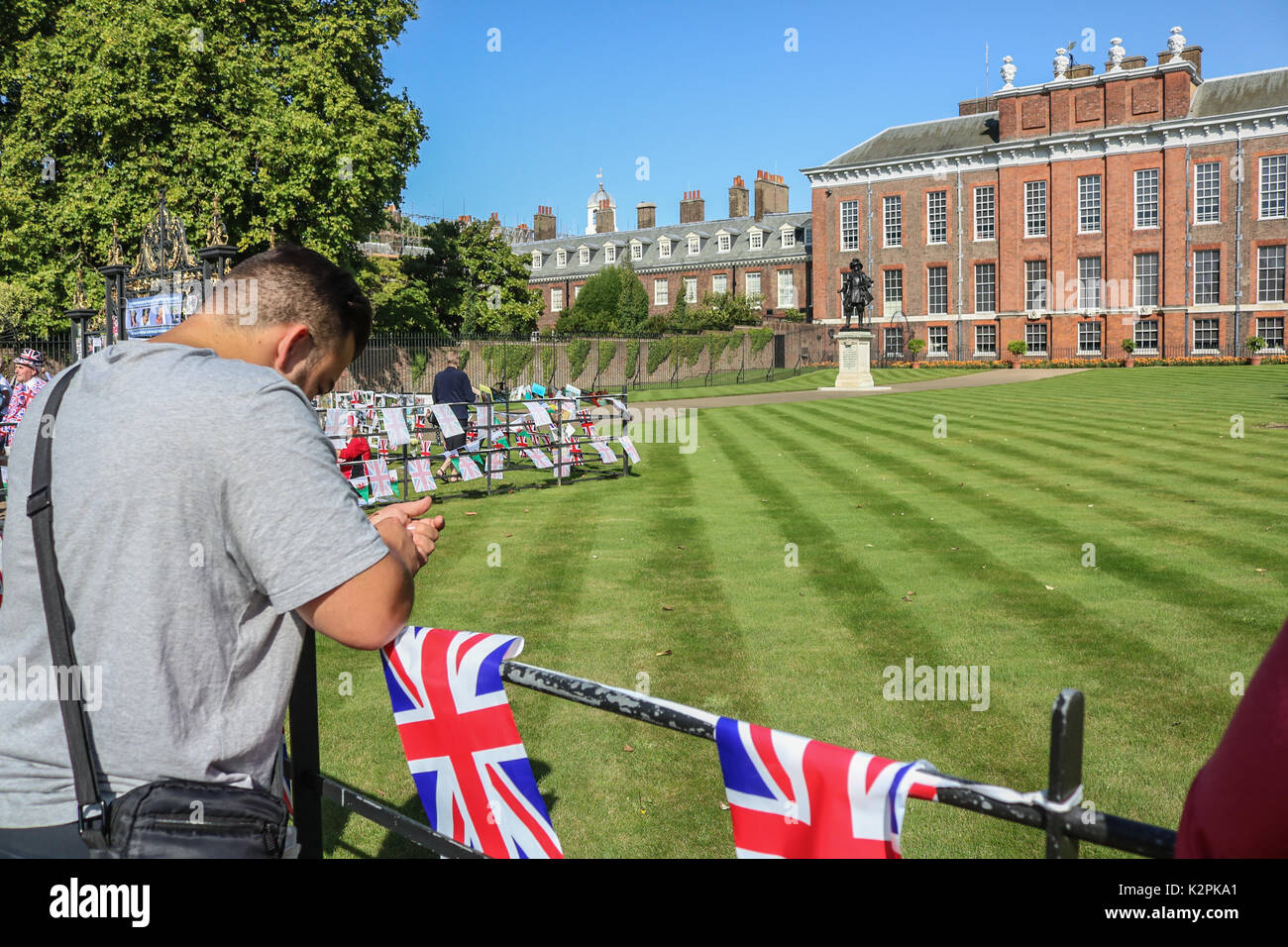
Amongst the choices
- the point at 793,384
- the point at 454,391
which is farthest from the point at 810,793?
the point at 793,384

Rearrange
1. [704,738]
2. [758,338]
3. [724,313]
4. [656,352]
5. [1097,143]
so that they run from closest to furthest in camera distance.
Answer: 1. [704,738]
2. [656,352]
3. [1097,143]
4. [758,338]
5. [724,313]

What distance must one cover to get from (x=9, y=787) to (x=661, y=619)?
227 inches

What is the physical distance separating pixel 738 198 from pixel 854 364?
133 feet

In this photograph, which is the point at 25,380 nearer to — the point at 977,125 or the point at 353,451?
the point at 353,451

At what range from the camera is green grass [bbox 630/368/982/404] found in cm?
3747

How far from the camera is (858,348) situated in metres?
38.1

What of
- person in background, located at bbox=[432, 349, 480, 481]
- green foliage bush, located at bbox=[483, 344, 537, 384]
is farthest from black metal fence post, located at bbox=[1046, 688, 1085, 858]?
green foliage bush, located at bbox=[483, 344, 537, 384]

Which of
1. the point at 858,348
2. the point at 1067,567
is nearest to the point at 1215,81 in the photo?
the point at 858,348

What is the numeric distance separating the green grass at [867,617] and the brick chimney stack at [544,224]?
74494 millimetres

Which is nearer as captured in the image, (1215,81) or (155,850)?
(155,850)

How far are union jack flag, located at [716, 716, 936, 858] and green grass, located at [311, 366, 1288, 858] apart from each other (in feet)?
7.75

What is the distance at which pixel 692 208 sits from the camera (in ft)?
258

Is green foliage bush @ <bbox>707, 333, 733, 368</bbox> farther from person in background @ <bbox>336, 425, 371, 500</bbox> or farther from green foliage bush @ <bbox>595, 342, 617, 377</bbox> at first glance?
person in background @ <bbox>336, 425, 371, 500</bbox>

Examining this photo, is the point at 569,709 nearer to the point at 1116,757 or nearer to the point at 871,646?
the point at 871,646
